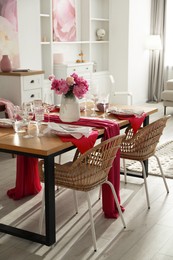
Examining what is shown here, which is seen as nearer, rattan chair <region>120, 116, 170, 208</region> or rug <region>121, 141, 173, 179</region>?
rattan chair <region>120, 116, 170, 208</region>

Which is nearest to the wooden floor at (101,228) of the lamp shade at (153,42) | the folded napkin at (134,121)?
the folded napkin at (134,121)

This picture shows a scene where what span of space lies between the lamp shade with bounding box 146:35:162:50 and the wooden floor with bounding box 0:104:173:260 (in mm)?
5310

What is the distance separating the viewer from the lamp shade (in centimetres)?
883

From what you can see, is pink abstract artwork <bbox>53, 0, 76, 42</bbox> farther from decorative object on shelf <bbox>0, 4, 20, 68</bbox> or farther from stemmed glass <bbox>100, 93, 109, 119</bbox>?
stemmed glass <bbox>100, 93, 109, 119</bbox>

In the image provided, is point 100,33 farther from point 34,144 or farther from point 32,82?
point 34,144

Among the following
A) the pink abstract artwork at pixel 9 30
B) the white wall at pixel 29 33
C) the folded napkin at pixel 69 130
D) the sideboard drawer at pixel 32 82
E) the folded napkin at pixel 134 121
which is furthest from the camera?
the white wall at pixel 29 33

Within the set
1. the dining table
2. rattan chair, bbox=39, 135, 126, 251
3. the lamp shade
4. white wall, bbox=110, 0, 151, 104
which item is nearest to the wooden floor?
the dining table

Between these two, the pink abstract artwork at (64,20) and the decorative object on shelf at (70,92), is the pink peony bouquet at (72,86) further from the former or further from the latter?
the pink abstract artwork at (64,20)

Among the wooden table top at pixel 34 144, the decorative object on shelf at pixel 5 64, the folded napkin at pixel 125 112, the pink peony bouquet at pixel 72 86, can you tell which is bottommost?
the wooden table top at pixel 34 144

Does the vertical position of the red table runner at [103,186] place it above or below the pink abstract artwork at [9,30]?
below

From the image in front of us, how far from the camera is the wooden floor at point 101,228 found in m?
2.74

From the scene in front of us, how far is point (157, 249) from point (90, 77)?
5221 millimetres

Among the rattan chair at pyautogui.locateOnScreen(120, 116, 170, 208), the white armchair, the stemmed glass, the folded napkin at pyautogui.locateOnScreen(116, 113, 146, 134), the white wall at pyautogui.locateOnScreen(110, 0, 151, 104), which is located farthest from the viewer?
the white wall at pyautogui.locateOnScreen(110, 0, 151, 104)

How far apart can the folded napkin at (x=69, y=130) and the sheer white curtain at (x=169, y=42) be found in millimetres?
6717
